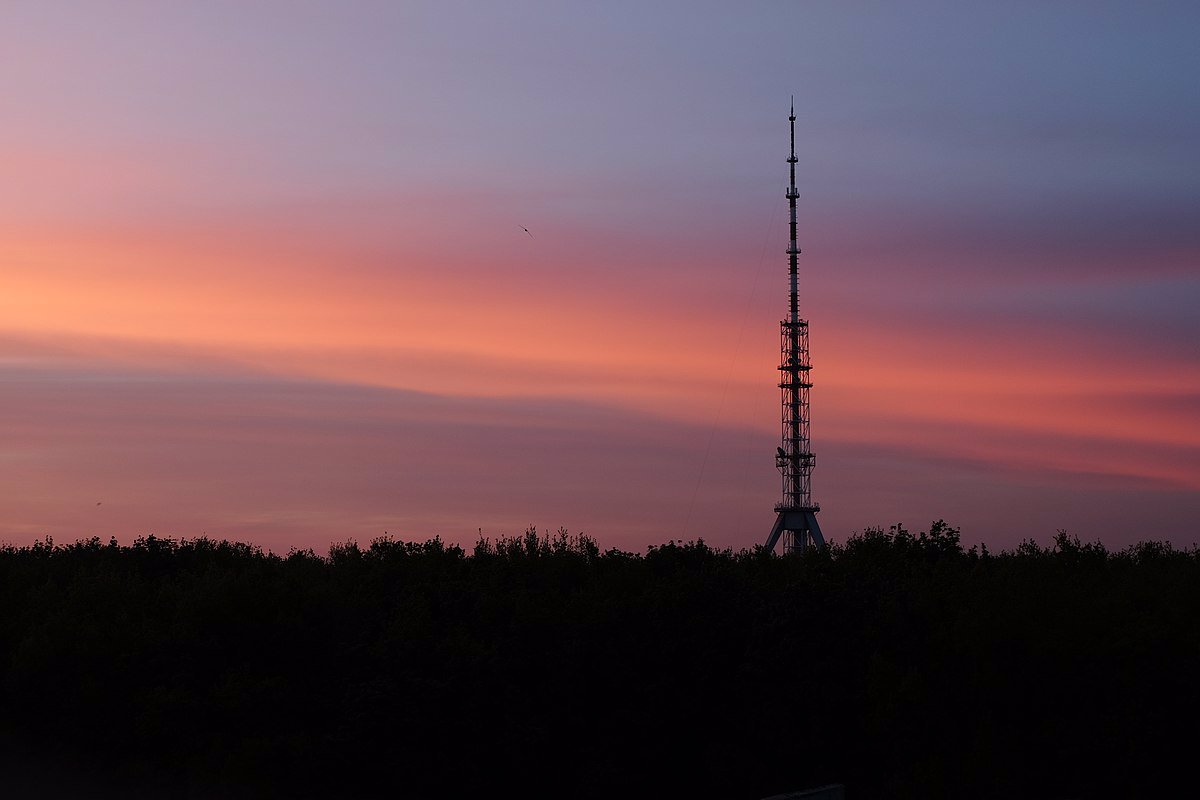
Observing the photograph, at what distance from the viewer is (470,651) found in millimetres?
41250

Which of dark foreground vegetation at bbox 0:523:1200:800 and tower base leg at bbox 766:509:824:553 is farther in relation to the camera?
tower base leg at bbox 766:509:824:553

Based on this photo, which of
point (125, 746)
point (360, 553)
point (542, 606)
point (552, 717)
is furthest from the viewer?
point (360, 553)

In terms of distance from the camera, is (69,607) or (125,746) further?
(69,607)

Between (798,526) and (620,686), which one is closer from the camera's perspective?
(620,686)

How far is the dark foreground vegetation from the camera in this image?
1452 inches

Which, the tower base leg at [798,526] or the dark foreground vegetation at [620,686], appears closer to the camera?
the dark foreground vegetation at [620,686]

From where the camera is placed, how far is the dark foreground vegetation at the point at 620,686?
121 feet

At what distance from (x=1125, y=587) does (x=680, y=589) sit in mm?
14260

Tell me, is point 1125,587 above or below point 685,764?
above

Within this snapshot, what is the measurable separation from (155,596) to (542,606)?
13276 mm

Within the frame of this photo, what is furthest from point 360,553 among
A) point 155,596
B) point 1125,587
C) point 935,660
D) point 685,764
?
point 1125,587

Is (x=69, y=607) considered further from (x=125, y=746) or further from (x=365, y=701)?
(x=365, y=701)

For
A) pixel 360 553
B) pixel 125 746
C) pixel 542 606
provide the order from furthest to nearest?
pixel 360 553, pixel 542 606, pixel 125 746

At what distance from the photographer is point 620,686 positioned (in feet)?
136
